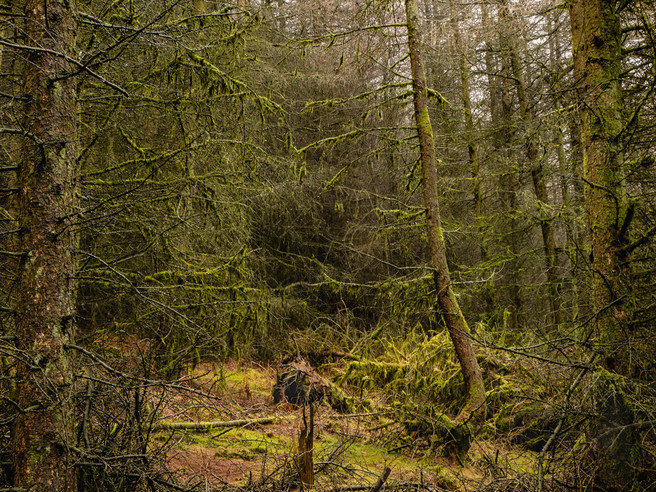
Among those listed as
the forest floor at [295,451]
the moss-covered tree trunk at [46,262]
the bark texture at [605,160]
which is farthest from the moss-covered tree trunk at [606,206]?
the moss-covered tree trunk at [46,262]

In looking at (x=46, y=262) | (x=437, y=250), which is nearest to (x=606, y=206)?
(x=437, y=250)

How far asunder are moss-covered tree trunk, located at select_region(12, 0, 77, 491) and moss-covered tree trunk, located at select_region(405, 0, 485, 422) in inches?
173

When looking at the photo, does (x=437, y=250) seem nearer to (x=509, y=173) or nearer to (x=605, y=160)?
(x=605, y=160)

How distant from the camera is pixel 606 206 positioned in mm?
Result: 4027

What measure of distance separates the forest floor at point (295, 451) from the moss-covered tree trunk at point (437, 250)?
0.79 m

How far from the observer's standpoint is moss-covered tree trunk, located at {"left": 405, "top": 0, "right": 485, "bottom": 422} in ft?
19.6

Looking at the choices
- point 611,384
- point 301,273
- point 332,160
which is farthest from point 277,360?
point 611,384

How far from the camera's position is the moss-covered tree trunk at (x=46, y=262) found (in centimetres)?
281

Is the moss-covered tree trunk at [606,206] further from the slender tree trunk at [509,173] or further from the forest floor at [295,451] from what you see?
the slender tree trunk at [509,173]

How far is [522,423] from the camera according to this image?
6562mm

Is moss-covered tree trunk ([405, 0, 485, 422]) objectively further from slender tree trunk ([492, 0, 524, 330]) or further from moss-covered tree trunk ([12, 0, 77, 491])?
slender tree trunk ([492, 0, 524, 330])

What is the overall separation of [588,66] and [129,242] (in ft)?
17.6

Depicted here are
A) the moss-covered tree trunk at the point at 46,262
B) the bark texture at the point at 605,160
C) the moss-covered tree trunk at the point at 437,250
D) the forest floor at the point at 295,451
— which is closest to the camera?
the moss-covered tree trunk at the point at 46,262

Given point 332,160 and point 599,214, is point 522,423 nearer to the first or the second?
point 599,214
